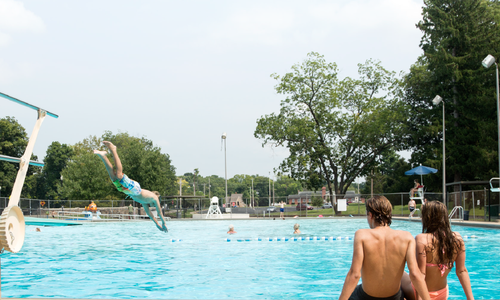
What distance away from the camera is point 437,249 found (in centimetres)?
355

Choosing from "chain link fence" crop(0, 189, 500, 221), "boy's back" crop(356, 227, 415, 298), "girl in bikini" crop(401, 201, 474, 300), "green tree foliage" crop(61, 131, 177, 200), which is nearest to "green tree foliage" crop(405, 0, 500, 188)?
"chain link fence" crop(0, 189, 500, 221)

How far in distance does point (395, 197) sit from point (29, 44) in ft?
102

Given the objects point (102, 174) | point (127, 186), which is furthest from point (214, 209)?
point (127, 186)

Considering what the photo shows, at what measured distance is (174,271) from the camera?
10.3 m

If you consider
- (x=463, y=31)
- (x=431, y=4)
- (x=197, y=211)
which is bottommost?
(x=197, y=211)

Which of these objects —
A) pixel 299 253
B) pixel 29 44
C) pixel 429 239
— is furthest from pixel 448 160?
pixel 429 239

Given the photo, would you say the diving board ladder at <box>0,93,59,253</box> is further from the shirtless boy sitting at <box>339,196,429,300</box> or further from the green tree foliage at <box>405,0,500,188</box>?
the green tree foliage at <box>405,0,500,188</box>

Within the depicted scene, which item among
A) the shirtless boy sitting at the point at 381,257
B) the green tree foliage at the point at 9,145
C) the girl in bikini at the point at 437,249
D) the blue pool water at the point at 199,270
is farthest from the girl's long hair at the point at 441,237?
the green tree foliage at the point at 9,145

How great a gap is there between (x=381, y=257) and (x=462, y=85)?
1417 inches

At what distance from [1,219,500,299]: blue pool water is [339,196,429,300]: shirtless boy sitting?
435cm

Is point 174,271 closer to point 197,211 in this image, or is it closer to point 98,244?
point 98,244

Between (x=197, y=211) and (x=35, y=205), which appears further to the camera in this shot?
(x=197, y=211)

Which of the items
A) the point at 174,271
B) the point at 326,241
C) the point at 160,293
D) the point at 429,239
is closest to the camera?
the point at 429,239

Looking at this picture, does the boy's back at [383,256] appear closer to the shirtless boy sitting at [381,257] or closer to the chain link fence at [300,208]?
Answer: the shirtless boy sitting at [381,257]
